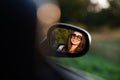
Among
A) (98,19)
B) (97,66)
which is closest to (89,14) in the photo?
(98,19)

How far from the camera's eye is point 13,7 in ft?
6.00

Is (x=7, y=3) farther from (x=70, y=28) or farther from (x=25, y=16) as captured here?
(x=70, y=28)

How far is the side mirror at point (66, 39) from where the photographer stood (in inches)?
83.9

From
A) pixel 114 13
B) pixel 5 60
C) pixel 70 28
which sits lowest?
pixel 5 60

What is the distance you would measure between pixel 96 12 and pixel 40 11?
1681 centimetres

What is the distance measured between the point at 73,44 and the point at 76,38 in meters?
0.05

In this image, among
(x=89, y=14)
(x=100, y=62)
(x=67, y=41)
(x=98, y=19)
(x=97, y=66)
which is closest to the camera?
(x=67, y=41)

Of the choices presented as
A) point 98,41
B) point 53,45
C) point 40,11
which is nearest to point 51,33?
point 53,45

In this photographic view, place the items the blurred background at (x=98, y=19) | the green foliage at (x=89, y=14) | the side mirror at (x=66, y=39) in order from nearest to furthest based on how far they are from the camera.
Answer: the side mirror at (x=66, y=39)
the blurred background at (x=98, y=19)
the green foliage at (x=89, y=14)

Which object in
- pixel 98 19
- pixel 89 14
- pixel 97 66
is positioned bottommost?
pixel 97 66

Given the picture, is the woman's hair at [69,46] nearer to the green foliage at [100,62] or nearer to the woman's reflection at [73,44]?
the woman's reflection at [73,44]

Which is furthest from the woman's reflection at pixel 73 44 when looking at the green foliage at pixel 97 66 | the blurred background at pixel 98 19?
the blurred background at pixel 98 19

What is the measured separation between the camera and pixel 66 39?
2.15 meters

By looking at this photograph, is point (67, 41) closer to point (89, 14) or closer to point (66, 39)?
point (66, 39)
